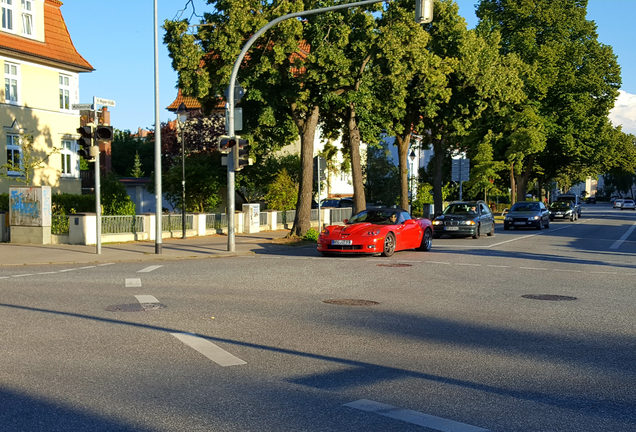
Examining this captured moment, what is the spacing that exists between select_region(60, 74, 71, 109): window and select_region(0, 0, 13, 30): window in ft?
11.1

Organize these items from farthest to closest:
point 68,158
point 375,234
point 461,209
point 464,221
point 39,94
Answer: point 68,158 → point 39,94 → point 461,209 → point 464,221 → point 375,234

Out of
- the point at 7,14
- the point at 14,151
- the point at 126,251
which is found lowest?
the point at 126,251

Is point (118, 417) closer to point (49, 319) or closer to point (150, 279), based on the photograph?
point (49, 319)

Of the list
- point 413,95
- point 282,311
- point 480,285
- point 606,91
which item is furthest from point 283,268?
point 606,91

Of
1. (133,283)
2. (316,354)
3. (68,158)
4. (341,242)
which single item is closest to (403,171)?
(68,158)

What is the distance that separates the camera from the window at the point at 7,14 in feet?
106

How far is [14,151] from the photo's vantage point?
32.6m

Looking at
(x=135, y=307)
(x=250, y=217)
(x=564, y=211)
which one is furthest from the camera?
(x=564, y=211)

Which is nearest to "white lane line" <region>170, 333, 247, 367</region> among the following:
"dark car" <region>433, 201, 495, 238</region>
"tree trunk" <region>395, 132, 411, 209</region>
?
"dark car" <region>433, 201, 495, 238</region>

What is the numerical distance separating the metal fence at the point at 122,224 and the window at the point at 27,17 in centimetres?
1338

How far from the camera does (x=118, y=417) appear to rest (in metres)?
5.01

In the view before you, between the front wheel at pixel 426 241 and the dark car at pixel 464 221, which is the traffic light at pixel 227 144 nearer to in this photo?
the front wheel at pixel 426 241

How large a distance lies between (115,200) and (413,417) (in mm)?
24348

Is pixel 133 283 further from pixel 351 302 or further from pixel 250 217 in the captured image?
pixel 250 217
